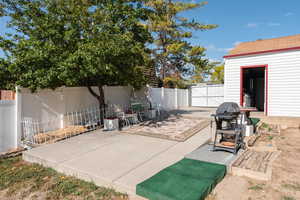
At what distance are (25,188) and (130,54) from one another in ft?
14.4

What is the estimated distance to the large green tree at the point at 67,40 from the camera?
4.99 meters

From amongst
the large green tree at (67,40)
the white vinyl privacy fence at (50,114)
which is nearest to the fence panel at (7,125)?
the white vinyl privacy fence at (50,114)

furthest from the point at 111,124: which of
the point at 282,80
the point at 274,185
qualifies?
the point at 282,80

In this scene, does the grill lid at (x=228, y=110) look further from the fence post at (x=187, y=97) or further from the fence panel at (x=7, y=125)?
the fence post at (x=187, y=97)

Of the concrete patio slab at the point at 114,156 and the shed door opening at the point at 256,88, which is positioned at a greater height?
the shed door opening at the point at 256,88

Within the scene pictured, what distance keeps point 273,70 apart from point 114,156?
25.4 feet

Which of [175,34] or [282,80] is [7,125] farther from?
[175,34]

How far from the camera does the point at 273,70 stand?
7.77 meters

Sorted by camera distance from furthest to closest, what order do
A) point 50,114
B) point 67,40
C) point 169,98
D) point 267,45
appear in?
point 169,98, point 267,45, point 50,114, point 67,40

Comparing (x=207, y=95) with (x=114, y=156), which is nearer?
(x=114, y=156)

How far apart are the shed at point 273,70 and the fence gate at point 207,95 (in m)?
5.61

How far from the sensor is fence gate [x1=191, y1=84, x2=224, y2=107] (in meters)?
14.4

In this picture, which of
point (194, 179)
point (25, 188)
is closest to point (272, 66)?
point (194, 179)

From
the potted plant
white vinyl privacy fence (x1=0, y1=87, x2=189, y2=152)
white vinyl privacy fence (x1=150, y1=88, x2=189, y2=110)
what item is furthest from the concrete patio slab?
white vinyl privacy fence (x1=150, y1=88, x2=189, y2=110)
